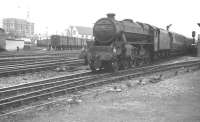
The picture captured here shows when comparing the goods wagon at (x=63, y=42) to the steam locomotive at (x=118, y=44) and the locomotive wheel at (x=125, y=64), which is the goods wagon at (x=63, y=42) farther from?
→ the locomotive wheel at (x=125, y=64)

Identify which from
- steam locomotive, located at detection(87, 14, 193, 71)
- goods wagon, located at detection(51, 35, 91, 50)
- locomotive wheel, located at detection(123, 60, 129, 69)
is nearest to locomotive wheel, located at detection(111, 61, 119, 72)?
steam locomotive, located at detection(87, 14, 193, 71)

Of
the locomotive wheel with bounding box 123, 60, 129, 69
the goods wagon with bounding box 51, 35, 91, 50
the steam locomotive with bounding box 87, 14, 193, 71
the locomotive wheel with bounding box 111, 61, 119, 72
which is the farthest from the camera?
the goods wagon with bounding box 51, 35, 91, 50

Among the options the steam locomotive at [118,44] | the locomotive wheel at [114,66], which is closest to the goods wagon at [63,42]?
the steam locomotive at [118,44]

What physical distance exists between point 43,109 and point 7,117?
103 centimetres

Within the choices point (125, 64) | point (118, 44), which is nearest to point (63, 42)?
point (125, 64)

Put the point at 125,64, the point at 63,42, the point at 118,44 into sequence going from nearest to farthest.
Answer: the point at 118,44, the point at 125,64, the point at 63,42

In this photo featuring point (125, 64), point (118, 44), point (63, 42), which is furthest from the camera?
point (63, 42)

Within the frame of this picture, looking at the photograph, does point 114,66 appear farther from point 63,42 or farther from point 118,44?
point 63,42

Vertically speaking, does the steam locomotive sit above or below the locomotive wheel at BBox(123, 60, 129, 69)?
above

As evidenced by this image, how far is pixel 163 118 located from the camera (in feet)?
19.7

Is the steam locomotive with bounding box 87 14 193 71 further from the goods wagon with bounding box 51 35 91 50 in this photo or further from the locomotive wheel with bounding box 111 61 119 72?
the goods wagon with bounding box 51 35 91 50

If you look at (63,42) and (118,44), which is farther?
(63,42)

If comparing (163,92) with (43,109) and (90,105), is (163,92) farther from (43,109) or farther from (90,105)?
(43,109)

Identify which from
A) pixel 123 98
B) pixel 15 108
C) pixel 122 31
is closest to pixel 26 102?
pixel 15 108
